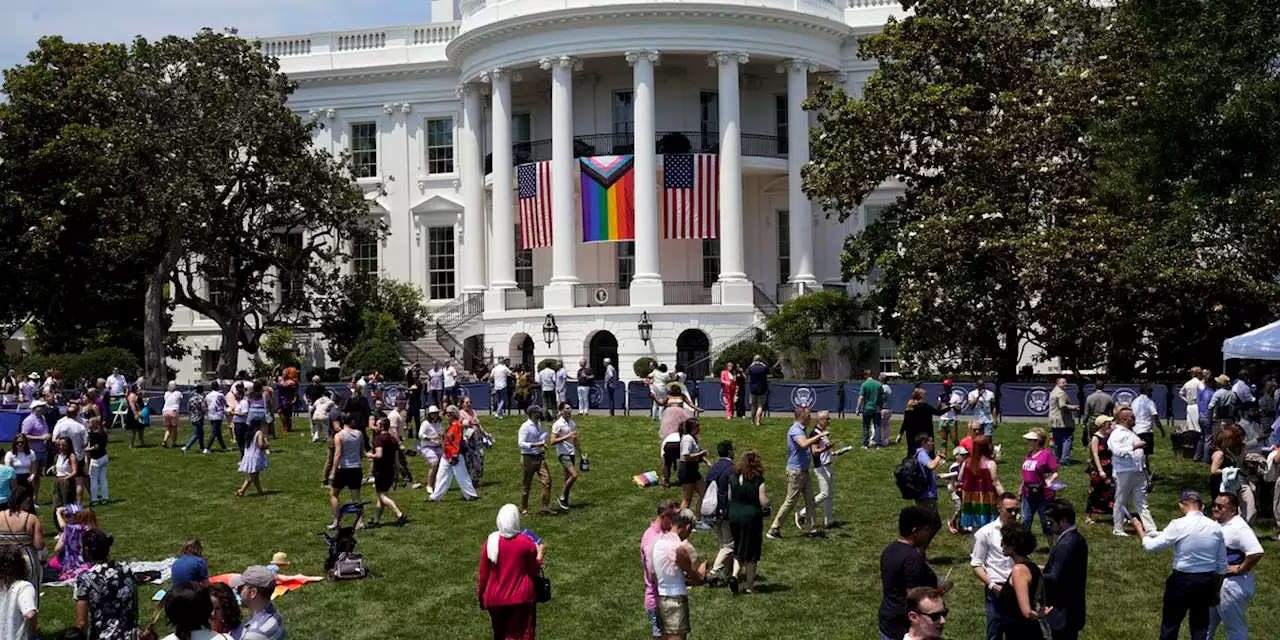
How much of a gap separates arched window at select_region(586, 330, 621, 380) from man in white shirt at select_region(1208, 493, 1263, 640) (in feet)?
110

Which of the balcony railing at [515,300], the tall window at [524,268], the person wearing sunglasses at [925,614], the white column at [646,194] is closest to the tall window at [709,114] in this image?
the white column at [646,194]

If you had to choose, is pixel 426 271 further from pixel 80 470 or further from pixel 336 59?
pixel 80 470

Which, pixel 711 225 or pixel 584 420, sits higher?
pixel 711 225

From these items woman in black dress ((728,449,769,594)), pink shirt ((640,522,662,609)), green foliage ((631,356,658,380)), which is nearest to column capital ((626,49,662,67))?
green foliage ((631,356,658,380))

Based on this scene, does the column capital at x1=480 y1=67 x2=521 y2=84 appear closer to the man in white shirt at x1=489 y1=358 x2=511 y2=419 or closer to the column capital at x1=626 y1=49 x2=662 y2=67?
the column capital at x1=626 y1=49 x2=662 y2=67

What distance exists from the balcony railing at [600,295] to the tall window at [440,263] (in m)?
7.91

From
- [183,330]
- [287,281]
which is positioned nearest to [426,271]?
[287,281]

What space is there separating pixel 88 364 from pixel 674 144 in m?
19.7

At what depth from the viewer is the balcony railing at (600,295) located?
147ft

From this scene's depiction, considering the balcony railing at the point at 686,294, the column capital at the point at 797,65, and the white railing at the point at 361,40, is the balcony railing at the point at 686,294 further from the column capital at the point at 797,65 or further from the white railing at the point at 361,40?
the white railing at the point at 361,40

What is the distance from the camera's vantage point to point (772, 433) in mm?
29156

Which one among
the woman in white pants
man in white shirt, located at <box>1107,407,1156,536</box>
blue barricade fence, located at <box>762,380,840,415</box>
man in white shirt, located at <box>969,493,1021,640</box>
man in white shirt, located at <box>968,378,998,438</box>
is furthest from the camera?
blue barricade fence, located at <box>762,380,840,415</box>

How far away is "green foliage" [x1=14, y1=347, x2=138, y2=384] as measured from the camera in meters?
43.3

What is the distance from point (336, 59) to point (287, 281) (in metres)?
9.95
